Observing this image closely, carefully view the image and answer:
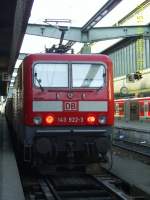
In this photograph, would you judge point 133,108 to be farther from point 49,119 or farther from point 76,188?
point 76,188

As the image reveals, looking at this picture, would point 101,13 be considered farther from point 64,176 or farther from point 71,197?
point 71,197

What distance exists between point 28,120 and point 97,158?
1.77 m

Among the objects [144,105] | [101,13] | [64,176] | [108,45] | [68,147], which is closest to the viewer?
[68,147]

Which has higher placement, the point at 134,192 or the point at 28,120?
the point at 28,120

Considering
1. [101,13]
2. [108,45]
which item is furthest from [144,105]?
[101,13]

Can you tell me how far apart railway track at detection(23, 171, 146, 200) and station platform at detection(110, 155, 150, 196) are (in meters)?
0.20

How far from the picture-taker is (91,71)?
13016 millimetres

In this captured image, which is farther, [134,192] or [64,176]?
[64,176]

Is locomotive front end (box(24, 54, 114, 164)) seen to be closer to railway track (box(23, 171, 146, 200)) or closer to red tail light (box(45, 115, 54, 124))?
red tail light (box(45, 115, 54, 124))

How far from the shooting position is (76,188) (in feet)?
37.8

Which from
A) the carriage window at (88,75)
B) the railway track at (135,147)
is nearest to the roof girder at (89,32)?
the railway track at (135,147)

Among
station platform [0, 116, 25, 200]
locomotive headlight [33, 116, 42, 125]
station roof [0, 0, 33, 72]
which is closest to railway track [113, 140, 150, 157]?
station roof [0, 0, 33, 72]

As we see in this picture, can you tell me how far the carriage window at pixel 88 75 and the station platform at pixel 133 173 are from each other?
2097mm

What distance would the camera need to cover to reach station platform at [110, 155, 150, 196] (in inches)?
427
